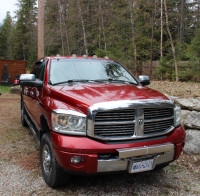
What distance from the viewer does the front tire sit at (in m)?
2.77

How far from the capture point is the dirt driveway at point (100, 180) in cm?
299

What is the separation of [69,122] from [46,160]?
0.84 metres

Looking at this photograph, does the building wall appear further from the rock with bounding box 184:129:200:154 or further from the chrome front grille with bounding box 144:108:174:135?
the chrome front grille with bounding box 144:108:174:135

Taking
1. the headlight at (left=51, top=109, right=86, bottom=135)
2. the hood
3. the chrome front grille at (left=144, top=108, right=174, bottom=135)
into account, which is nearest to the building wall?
the hood

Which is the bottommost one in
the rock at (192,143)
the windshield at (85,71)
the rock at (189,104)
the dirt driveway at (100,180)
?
the dirt driveway at (100,180)

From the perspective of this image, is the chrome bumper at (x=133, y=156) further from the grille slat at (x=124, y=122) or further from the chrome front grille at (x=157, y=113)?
the chrome front grille at (x=157, y=113)

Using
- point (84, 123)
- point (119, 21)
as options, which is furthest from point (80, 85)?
point (119, 21)

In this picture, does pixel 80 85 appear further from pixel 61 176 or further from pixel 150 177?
pixel 150 177

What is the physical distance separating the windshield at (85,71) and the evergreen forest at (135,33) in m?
10.8

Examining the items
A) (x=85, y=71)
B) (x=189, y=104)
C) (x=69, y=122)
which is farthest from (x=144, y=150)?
(x=189, y=104)

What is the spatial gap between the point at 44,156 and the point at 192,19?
3017cm

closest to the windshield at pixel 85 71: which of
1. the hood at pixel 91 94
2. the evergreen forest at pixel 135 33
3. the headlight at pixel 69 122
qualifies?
the hood at pixel 91 94

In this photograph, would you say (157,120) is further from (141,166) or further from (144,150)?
(141,166)

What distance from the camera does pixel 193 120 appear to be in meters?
4.68
